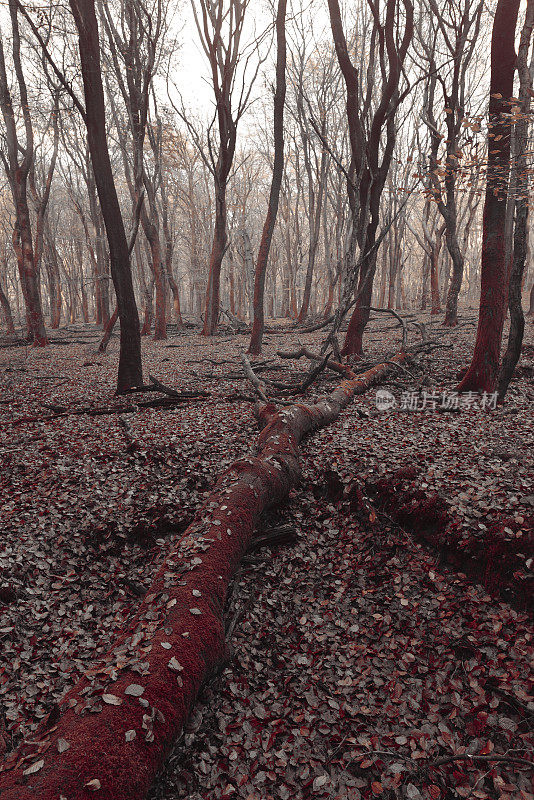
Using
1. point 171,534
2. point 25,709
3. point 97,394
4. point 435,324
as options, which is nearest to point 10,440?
point 97,394

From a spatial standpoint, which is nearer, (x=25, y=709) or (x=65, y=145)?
(x=25, y=709)

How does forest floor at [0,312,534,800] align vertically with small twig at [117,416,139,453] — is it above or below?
below

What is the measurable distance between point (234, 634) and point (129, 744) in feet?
4.99

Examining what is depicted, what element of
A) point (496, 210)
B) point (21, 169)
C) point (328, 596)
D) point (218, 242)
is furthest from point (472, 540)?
point (21, 169)

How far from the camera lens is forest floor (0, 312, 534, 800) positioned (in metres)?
2.85

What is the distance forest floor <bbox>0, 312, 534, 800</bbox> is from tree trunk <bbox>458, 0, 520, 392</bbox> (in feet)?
2.43

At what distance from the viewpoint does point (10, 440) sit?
687cm

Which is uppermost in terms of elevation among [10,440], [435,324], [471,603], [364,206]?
[364,206]

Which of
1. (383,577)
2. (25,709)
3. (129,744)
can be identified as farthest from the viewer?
(383,577)

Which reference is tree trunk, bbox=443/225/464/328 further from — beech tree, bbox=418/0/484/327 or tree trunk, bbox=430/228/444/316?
tree trunk, bbox=430/228/444/316

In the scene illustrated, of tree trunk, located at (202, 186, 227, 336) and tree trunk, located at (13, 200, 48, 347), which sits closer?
tree trunk, located at (202, 186, 227, 336)

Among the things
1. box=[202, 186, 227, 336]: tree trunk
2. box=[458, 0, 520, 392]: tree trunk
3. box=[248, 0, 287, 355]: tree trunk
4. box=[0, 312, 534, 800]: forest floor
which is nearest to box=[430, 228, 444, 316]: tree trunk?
box=[202, 186, 227, 336]: tree trunk

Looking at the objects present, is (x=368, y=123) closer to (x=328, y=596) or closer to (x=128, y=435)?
(x=128, y=435)

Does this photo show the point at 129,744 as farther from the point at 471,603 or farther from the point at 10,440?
the point at 10,440
